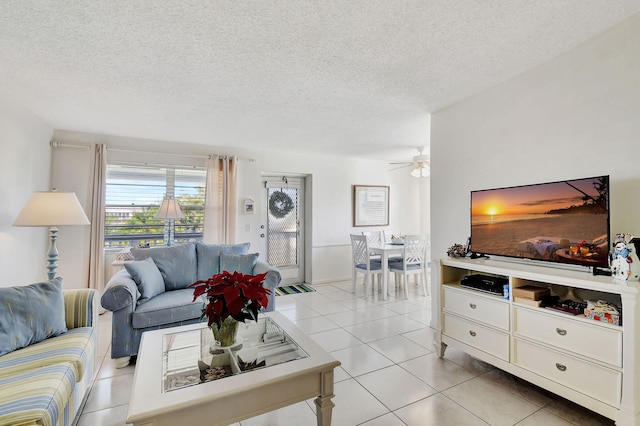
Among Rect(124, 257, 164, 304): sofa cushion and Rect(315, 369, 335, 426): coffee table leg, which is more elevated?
Rect(124, 257, 164, 304): sofa cushion

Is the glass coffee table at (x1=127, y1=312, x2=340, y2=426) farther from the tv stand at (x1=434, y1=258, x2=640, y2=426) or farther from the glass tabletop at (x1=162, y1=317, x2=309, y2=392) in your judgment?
the tv stand at (x1=434, y1=258, x2=640, y2=426)

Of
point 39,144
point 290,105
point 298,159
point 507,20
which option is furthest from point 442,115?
point 39,144

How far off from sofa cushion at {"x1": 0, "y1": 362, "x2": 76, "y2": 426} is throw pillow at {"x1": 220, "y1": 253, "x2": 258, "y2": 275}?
1.89m

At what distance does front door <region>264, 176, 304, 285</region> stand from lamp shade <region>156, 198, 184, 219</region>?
163 centimetres

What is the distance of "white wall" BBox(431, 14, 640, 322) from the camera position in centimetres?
181

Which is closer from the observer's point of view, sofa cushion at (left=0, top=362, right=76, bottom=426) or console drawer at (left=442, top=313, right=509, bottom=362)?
sofa cushion at (left=0, top=362, right=76, bottom=426)

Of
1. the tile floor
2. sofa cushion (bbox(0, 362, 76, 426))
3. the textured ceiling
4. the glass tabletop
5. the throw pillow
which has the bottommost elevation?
the tile floor

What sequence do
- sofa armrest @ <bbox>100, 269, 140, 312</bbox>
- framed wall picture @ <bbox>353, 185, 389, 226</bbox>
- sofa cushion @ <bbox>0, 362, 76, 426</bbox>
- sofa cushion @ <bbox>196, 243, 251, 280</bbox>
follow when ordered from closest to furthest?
sofa cushion @ <bbox>0, 362, 76, 426</bbox>
sofa armrest @ <bbox>100, 269, 140, 312</bbox>
sofa cushion @ <bbox>196, 243, 251, 280</bbox>
framed wall picture @ <bbox>353, 185, 389, 226</bbox>

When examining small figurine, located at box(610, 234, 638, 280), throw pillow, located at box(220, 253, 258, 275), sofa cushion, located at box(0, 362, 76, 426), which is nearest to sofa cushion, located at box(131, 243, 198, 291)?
throw pillow, located at box(220, 253, 258, 275)

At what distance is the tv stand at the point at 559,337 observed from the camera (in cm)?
152

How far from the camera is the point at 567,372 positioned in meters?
1.76

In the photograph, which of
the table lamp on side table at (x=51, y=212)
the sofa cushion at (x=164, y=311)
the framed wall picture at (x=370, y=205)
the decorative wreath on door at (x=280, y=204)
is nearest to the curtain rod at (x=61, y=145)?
the table lamp on side table at (x=51, y=212)

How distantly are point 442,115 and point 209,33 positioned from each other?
94.1 inches

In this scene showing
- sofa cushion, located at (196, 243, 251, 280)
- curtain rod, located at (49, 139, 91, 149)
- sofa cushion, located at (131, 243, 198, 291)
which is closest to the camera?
sofa cushion, located at (131, 243, 198, 291)
